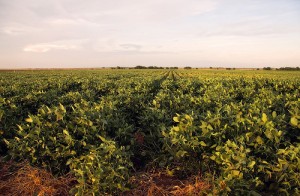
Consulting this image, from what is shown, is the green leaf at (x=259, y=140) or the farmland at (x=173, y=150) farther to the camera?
the green leaf at (x=259, y=140)

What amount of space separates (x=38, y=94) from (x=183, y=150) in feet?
19.1

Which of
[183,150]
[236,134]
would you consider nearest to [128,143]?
[183,150]

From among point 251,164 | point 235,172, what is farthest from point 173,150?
point 251,164

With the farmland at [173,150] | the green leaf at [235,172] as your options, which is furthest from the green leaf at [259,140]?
the green leaf at [235,172]

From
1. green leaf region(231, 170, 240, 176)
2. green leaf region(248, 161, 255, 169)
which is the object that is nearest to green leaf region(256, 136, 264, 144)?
green leaf region(248, 161, 255, 169)

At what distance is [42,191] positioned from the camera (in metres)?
3.92

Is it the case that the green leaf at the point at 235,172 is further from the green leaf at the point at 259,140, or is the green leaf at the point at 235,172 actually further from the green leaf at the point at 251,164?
the green leaf at the point at 259,140

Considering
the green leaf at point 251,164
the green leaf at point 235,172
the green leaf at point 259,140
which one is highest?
the green leaf at point 259,140

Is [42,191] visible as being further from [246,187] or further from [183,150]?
Result: [246,187]

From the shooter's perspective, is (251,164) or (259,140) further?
(259,140)

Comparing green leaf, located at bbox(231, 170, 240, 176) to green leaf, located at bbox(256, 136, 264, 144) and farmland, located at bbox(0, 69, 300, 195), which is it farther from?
green leaf, located at bbox(256, 136, 264, 144)

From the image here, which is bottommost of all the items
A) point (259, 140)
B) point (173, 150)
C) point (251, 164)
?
point (173, 150)

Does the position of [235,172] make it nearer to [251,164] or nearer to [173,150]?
[251,164]

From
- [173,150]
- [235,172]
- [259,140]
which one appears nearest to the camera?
[235,172]
